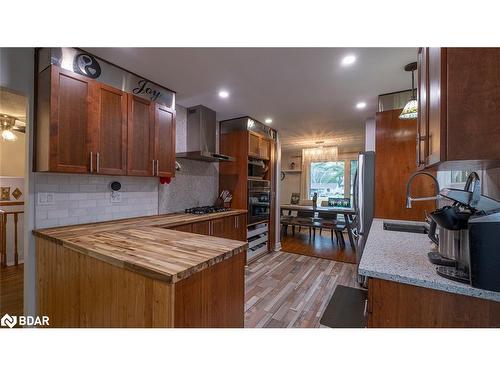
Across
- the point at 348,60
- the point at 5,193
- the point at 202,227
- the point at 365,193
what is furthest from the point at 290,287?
the point at 5,193

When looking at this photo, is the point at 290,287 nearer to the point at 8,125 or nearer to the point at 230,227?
the point at 230,227

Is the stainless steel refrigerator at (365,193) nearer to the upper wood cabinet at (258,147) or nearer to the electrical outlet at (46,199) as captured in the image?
the upper wood cabinet at (258,147)

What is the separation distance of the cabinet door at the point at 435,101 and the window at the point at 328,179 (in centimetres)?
542

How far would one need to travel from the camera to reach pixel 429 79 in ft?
3.10

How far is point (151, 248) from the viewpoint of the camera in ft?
3.89

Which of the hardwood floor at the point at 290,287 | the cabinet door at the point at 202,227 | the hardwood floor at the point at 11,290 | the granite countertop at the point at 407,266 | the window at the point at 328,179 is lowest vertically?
the hardwood floor at the point at 290,287

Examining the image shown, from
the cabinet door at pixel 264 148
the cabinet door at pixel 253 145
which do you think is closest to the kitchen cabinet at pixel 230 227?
the cabinet door at pixel 253 145

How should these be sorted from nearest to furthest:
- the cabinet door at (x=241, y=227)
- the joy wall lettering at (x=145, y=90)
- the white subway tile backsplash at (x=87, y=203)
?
the white subway tile backsplash at (x=87, y=203)
the joy wall lettering at (x=145, y=90)
the cabinet door at (x=241, y=227)

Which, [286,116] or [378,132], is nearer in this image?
[378,132]

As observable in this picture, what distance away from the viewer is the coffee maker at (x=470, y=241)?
730 mm

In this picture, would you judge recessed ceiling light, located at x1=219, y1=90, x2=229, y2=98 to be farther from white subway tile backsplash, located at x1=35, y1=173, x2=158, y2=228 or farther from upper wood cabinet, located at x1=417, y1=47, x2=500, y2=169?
upper wood cabinet, located at x1=417, y1=47, x2=500, y2=169
